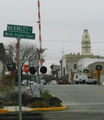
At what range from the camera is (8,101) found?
1880 centimetres

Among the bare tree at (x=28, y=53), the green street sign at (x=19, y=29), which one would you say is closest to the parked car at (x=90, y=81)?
the bare tree at (x=28, y=53)

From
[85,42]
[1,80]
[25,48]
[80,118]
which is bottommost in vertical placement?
[80,118]

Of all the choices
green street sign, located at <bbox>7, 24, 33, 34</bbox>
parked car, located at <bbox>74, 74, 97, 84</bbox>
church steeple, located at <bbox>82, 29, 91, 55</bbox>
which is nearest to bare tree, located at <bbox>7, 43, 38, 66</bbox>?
parked car, located at <bbox>74, 74, 97, 84</bbox>

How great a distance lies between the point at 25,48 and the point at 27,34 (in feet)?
194

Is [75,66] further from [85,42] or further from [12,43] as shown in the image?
[12,43]

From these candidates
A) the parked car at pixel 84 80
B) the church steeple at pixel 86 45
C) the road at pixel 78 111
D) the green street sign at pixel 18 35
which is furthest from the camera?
the church steeple at pixel 86 45

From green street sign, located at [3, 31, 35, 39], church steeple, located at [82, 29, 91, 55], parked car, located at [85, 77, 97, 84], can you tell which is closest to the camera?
green street sign, located at [3, 31, 35, 39]

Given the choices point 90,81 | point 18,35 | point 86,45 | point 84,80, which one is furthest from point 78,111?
point 86,45

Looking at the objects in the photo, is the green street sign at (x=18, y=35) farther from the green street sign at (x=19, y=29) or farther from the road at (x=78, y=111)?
the road at (x=78, y=111)

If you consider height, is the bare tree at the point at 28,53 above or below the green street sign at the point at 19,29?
above

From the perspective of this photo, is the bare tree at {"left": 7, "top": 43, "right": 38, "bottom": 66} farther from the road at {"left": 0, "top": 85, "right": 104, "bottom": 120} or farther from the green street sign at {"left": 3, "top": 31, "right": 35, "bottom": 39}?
the green street sign at {"left": 3, "top": 31, "right": 35, "bottom": 39}

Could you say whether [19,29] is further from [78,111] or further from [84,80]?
[84,80]

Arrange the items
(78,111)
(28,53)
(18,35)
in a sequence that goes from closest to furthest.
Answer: (18,35) < (78,111) < (28,53)

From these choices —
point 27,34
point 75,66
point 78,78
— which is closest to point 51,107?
point 27,34
